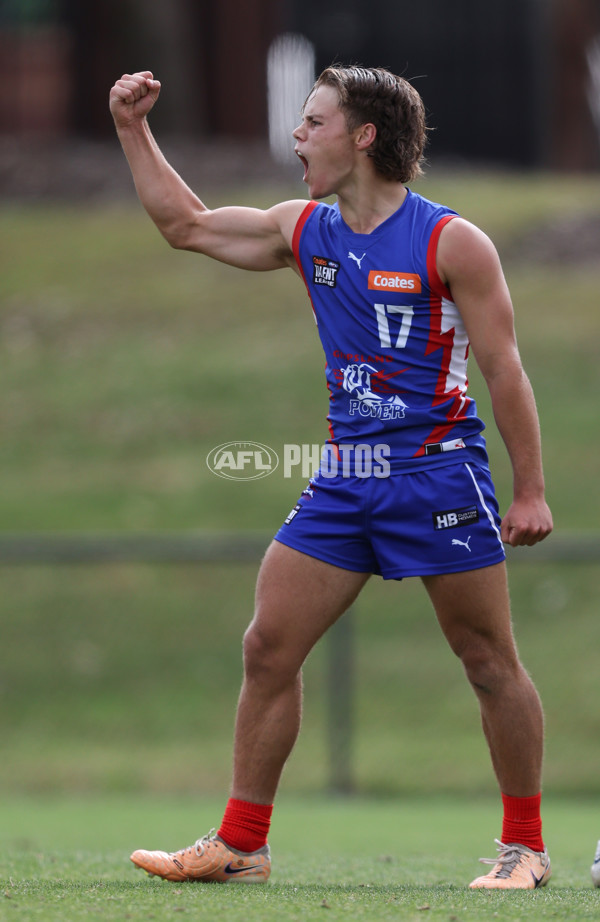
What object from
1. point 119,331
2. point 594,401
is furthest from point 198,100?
point 594,401

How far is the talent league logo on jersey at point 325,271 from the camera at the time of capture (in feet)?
14.8

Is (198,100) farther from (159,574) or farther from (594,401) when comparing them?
(159,574)

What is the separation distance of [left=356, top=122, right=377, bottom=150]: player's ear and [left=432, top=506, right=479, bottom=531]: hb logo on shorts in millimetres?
1198

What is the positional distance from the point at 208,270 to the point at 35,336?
2752 mm

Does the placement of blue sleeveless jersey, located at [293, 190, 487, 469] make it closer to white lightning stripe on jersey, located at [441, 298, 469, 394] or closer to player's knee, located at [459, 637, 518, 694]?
white lightning stripe on jersey, located at [441, 298, 469, 394]

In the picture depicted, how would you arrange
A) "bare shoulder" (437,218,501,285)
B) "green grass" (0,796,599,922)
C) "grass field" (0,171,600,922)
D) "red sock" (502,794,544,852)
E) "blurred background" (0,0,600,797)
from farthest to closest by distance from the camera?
"blurred background" (0,0,600,797), "grass field" (0,171,600,922), "red sock" (502,794,544,852), "bare shoulder" (437,218,501,285), "green grass" (0,796,599,922)

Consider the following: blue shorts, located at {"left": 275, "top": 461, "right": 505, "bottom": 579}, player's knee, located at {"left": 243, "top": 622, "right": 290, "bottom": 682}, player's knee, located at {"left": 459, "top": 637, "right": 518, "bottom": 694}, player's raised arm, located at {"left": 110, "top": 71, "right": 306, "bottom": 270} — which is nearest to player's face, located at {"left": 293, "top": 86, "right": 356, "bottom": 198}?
player's raised arm, located at {"left": 110, "top": 71, "right": 306, "bottom": 270}

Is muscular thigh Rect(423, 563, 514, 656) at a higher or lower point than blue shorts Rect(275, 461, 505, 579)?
lower

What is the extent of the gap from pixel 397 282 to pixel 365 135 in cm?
52

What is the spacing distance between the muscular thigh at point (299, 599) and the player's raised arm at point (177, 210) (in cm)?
105

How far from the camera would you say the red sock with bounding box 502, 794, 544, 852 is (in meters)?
4.62

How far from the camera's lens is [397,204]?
455 cm

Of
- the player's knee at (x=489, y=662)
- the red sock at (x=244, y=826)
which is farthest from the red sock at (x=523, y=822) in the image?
the red sock at (x=244, y=826)

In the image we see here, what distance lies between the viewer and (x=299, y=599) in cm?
444
